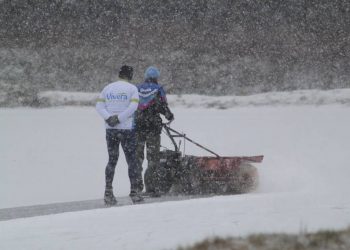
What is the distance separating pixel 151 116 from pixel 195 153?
18.4 ft

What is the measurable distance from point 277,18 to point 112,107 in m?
23.3

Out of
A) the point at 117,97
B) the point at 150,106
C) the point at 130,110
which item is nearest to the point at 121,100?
the point at 117,97

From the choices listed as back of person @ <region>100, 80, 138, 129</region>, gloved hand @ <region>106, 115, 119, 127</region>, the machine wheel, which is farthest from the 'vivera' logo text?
the machine wheel

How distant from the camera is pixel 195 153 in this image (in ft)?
44.1

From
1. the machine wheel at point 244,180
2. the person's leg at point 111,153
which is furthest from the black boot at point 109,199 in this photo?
the machine wheel at point 244,180

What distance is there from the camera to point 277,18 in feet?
96.2

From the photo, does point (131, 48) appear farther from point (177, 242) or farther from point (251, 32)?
point (177, 242)

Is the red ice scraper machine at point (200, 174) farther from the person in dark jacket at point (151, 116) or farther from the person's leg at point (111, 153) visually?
the person's leg at point (111, 153)

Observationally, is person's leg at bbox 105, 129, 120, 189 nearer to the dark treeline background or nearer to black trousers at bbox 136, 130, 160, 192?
black trousers at bbox 136, 130, 160, 192

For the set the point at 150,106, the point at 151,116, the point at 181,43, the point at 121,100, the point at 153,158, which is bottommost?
the point at 153,158

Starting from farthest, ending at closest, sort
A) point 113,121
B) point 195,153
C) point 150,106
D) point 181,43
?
point 181,43
point 195,153
point 150,106
point 113,121

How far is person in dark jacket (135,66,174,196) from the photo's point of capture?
786 centimetres

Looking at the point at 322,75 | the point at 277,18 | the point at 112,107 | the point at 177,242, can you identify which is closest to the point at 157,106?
the point at 112,107

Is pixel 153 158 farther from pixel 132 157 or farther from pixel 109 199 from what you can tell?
pixel 109 199
